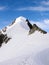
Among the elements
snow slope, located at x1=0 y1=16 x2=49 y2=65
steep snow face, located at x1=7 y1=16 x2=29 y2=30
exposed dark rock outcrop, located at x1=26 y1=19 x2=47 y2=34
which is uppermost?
steep snow face, located at x1=7 y1=16 x2=29 y2=30

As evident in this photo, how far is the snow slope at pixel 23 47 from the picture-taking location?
63.2 m

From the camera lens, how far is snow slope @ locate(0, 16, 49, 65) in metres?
63.2

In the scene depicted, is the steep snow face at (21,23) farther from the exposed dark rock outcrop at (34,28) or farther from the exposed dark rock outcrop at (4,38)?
the exposed dark rock outcrop at (4,38)

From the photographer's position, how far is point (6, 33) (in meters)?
95.1

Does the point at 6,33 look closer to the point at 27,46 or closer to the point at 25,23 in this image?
the point at 25,23

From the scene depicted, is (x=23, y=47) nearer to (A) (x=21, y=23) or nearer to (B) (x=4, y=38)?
(B) (x=4, y=38)

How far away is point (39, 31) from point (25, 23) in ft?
49.5

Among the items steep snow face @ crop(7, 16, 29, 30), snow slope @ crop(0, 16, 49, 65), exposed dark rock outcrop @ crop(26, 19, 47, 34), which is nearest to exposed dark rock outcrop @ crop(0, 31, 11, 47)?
snow slope @ crop(0, 16, 49, 65)

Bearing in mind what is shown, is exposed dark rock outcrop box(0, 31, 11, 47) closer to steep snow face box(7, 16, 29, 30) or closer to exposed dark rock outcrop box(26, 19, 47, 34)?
steep snow face box(7, 16, 29, 30)

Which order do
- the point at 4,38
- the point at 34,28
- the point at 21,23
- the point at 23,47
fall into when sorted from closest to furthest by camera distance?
the point at 23,47 < the point at 34,28 < the point at 4,38 < the point at 21,23

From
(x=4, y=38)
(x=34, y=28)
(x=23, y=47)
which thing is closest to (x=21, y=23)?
(x=4, y=38)

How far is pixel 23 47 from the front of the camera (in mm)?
77250

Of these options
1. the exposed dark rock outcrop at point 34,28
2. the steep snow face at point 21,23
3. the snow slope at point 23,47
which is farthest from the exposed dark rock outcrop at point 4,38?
the exposed dark rock outcrop at point 34,28

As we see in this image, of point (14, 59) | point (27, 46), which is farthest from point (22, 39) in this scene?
point (14, 59)
